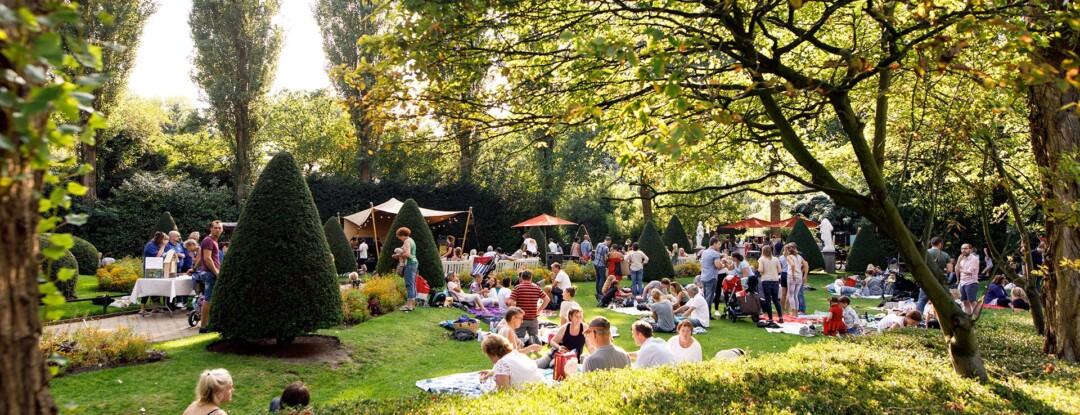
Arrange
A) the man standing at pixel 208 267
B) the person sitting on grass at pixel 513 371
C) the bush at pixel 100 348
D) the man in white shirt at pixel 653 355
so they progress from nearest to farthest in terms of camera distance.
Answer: the person sitting on grass at pixel 513 371, the man in white shirt at pixel 653 355, the bush at pixel 100 348, the man standing at pixel 208 267

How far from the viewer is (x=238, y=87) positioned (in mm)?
27969

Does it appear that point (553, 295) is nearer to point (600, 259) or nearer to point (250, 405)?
point (600, 259)

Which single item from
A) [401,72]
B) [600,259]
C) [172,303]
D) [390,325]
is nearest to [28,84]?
[401,72]

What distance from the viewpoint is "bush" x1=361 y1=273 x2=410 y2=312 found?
1256 cm

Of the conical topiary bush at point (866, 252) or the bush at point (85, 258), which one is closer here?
the bush at point (85, 258)

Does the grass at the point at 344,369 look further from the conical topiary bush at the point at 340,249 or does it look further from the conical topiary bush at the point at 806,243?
the conical topiary bush at the point at 806,243

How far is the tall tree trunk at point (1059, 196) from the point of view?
6457 millimetres

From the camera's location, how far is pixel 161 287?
11.0 meters

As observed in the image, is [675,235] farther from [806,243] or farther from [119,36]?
[119,36]

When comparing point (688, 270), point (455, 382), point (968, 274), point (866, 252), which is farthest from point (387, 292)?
point (866, 252)

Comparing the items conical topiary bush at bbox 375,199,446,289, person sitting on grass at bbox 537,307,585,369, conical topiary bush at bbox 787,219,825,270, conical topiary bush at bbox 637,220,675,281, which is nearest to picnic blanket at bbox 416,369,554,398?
person sitting on grass at bbox 537,307,585,369

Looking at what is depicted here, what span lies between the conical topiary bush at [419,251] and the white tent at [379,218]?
8.28ft

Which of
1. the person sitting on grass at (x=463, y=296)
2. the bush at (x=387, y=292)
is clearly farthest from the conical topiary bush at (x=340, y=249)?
the bush at (x=387, y=292)

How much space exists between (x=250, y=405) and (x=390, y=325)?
4.49 m
